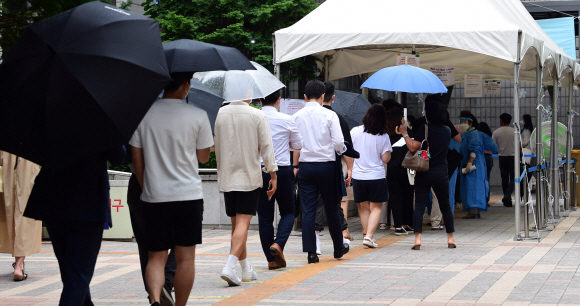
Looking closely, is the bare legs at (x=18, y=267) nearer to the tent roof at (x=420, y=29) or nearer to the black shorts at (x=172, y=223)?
the black shorts at (x=172, y=223)

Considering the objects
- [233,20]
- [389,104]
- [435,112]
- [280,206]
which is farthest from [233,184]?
[233,20]

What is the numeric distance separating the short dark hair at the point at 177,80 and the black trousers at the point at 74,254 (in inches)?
47.2

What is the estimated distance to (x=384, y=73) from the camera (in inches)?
473

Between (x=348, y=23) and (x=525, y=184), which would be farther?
(x=348, y=23)

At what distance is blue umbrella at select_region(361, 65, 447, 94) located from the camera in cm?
1145

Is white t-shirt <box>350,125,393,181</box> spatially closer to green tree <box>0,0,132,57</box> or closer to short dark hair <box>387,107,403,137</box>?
short dark hair <box>387,107,403,137</box>

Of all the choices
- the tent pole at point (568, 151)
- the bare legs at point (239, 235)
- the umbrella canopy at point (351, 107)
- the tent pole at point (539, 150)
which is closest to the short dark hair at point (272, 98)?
the bare legs at point (239, 235)

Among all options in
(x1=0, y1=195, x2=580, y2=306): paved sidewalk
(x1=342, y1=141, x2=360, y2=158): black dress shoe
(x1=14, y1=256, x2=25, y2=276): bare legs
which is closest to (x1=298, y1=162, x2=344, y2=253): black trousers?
(x1=342, y1=141, x2=360, y2=158): black dress shoe

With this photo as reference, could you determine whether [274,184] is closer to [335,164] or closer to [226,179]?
[226,179]

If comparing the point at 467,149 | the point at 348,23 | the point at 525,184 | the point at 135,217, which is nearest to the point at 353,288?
the point at 135,217

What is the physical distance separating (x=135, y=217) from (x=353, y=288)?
2378mm

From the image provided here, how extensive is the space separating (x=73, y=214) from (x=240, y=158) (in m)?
2.80

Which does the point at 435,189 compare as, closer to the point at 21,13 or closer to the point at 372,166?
the point at 372,166

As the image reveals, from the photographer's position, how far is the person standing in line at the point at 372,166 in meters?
10.2
